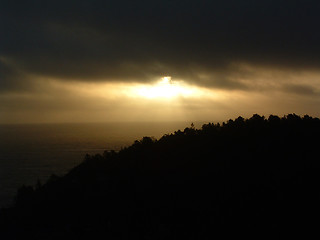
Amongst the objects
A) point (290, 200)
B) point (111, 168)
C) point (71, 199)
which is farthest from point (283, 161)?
point (71, 199)

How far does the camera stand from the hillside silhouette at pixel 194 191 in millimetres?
25406

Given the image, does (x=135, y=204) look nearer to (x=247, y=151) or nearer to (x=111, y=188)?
(x=111, y=188)

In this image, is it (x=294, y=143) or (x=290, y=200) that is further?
(x=294, y=143)

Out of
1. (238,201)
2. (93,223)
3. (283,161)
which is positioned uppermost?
(283,161)

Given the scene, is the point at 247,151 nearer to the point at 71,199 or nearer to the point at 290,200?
the point at 290,200

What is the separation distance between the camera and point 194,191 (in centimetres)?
2995

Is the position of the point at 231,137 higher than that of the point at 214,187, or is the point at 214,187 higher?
the point at 231,137

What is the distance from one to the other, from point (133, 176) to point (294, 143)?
54.2 ft

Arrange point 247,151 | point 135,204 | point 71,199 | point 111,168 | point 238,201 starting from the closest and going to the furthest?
point 238,201 → point 135,204 → point 71,199 → point 247,151 → point 111,168

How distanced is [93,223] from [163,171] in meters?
9.31

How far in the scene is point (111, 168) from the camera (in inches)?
1483

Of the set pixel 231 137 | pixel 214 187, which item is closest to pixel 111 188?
pixel 214 187

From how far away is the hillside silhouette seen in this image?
2541cm

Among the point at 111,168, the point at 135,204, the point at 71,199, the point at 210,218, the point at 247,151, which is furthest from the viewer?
the point at 111,168
